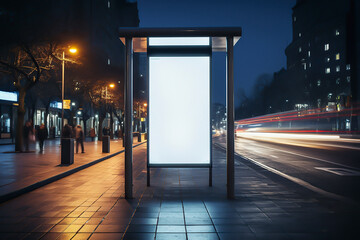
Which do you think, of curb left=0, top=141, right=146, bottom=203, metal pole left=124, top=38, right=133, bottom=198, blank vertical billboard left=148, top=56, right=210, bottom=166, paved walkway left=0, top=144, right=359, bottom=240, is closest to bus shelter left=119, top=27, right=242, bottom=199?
blank vertical billboard left=148, top=56, right=210, bottom=166

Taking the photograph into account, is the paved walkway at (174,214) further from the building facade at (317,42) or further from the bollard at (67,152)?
the building facade at (317,42)

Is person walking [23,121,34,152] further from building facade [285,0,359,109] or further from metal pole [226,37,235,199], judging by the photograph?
building facade [285,0,359,109]

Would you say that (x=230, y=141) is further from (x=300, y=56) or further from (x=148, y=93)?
(x=300, y=56)

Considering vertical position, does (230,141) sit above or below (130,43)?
below

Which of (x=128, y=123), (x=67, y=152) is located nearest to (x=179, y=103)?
(x=128, y=123)

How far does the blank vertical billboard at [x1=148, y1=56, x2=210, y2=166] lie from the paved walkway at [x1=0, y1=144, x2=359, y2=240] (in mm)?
976

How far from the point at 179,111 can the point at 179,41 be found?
173 centimetres

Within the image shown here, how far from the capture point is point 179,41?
6.69 meters

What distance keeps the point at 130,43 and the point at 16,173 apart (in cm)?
618

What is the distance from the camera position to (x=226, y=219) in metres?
4.70

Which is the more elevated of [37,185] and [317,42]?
[317,42]

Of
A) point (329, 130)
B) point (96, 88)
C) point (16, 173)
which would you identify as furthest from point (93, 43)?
point (16, 173)

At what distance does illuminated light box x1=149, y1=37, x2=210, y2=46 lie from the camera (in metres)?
6.64

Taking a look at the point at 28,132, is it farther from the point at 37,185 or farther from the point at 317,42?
the point at 317,42
